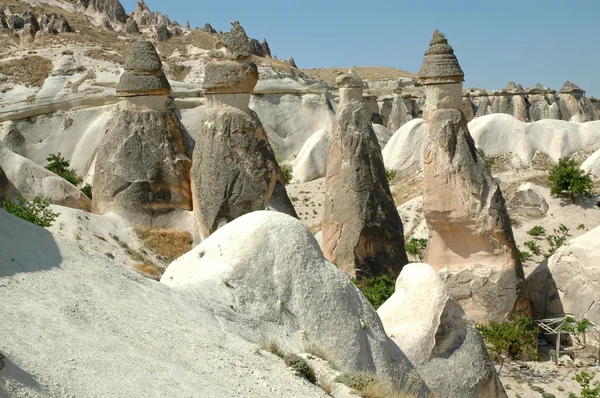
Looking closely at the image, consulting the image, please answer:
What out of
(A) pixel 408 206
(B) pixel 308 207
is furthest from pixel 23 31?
(A) pixel 408 206

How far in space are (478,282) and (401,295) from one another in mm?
4222

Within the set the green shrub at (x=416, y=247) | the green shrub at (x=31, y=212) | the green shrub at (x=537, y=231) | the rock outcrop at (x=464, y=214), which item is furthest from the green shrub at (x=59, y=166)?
the rock outcrop at (x=464, y=214)

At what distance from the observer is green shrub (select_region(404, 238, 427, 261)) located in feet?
56.2

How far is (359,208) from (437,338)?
5.28 m

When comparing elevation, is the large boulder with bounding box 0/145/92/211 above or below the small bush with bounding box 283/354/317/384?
above

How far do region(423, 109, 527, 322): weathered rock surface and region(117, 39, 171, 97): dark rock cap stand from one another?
17.2 ft

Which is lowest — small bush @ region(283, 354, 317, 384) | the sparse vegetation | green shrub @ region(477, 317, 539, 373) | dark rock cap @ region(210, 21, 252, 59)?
the sparse vegetation

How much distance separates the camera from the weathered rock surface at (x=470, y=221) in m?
12.6

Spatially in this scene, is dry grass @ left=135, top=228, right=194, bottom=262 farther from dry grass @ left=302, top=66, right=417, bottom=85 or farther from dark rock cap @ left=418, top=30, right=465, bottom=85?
dry grass @ left=302, top=66, right=417, bottom=85

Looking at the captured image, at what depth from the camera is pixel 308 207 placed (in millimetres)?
23125

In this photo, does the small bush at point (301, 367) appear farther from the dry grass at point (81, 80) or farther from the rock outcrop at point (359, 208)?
the dry grass at point (81, 80)

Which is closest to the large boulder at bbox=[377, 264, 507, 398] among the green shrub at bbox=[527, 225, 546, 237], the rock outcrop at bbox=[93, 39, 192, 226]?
the rock outcrop at bbox=[93, 39, 192, 226]

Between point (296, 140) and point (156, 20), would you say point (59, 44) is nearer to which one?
point (296, 140)

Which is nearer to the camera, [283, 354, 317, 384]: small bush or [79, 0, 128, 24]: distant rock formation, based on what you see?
[283, 354, 317, 384]: small bush
